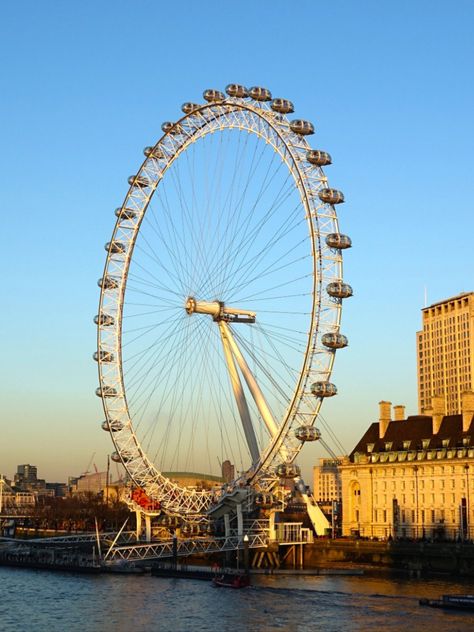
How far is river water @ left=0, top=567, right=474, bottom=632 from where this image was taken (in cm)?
5491

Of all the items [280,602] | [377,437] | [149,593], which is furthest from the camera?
[377,437]

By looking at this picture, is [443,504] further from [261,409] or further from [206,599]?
[206,599]

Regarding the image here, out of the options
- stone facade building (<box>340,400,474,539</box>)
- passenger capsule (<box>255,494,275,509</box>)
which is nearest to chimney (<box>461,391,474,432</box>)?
stone facade building (<box>340,400,474,539</box>)

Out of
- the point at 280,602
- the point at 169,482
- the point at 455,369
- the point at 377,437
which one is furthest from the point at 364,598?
the point at 455,369

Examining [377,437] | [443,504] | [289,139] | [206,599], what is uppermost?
[289,139]

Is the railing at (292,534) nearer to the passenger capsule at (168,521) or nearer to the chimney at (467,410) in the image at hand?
the passenger capsule at (168,521)

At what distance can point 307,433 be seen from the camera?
74750 mm

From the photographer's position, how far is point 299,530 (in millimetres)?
90500

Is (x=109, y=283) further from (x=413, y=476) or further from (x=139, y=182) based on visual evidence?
(x=413, y=476)

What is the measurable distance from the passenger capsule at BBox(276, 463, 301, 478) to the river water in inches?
292

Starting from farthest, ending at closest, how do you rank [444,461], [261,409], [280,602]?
1. [444,461]
2. [261,409]
3. [280,602]

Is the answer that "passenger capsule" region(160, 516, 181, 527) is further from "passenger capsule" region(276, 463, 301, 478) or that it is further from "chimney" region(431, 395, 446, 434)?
"chimney" region(431, 395, 446, 434)

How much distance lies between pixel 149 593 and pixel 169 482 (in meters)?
22.1

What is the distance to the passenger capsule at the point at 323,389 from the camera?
7456cm
